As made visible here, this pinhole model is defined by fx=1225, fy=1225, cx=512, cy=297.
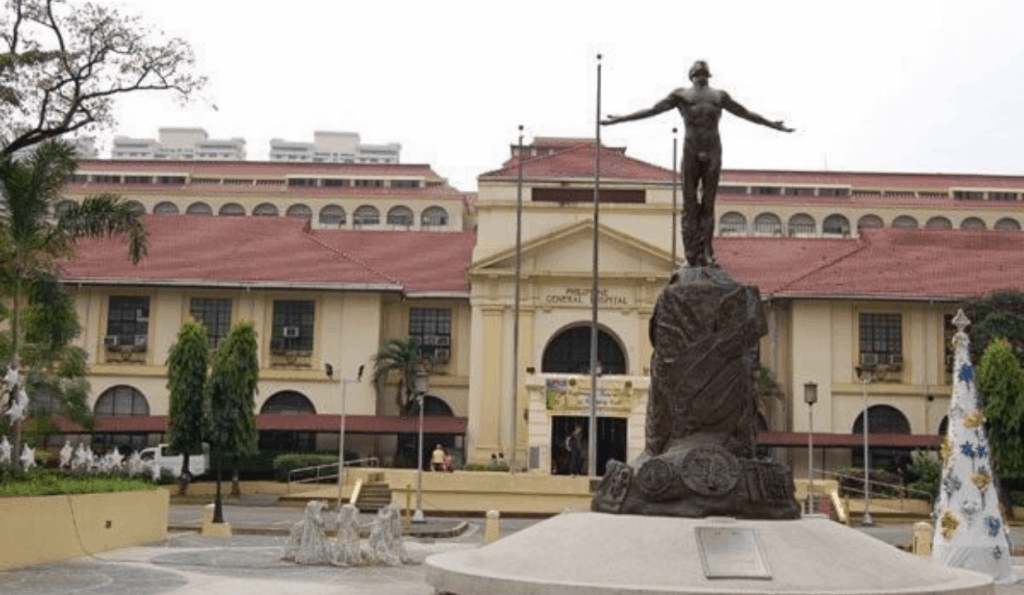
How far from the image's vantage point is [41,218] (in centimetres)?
2469

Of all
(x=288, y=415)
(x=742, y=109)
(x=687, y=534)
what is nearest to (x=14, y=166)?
(x=742, y=109)

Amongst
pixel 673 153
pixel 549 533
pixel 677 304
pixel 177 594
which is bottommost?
pixel 177 594

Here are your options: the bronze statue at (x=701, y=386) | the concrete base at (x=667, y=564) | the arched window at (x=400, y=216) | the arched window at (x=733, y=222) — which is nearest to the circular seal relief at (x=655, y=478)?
the bronze statue at (x=701, y=386)

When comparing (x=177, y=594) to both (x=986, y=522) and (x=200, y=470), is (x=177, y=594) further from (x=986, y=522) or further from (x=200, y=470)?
(x=200, y=470)

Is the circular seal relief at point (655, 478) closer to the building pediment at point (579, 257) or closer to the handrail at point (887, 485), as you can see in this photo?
the handrail at point (887, 485)

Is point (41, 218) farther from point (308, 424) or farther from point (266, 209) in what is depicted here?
point (266, 209)

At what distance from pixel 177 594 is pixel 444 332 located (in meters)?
35.2

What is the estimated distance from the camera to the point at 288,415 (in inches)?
1884

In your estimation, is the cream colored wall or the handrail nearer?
the cream colored wall

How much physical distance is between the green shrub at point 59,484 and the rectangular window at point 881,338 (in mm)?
32004

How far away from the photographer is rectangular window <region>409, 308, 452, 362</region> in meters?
51.3

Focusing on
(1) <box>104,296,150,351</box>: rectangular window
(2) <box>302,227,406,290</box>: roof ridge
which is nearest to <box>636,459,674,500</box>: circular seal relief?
(2) <box>302,227,406,290</box>: roof ridge

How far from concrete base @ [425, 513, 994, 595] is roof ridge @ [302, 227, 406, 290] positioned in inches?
1492

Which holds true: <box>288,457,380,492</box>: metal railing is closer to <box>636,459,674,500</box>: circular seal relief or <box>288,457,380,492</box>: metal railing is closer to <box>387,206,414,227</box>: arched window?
<box>636,459,674,500</box>: circular seal relief
